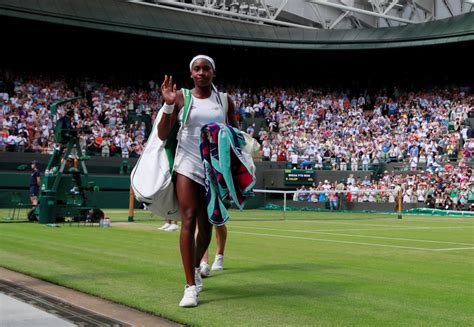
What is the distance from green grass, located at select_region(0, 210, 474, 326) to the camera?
18.6 ft

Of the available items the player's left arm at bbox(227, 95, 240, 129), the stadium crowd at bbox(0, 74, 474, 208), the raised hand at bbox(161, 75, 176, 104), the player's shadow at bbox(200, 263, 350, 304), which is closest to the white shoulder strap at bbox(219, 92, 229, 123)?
the player's left arm at bbox(227, 95, 240, 129)

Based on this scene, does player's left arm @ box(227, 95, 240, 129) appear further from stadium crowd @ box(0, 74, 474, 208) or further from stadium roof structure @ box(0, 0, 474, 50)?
stadium roof structure @ box(0, 0, 474, 50)

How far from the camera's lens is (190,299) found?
19.4 ft

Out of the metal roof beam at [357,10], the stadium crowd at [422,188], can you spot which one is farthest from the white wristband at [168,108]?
the metal roof beam at [357,10]

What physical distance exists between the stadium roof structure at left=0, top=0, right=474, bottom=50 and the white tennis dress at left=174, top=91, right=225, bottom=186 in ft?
110

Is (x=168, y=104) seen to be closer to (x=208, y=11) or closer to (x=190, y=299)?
(x=190, y=299)

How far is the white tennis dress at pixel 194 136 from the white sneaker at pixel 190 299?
106 centimetres

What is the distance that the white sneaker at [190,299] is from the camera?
231 inches

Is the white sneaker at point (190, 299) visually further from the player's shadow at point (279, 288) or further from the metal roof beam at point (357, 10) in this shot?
the metal roof beam at point (357, 10)

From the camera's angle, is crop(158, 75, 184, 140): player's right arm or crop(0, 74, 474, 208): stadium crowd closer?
crop(158, 75, 184, 140): player's right arm

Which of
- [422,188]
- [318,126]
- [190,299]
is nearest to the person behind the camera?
[190,299]

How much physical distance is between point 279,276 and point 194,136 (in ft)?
7.50

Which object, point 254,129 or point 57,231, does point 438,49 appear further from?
point 57,231

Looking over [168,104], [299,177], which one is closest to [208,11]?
[299,177]
